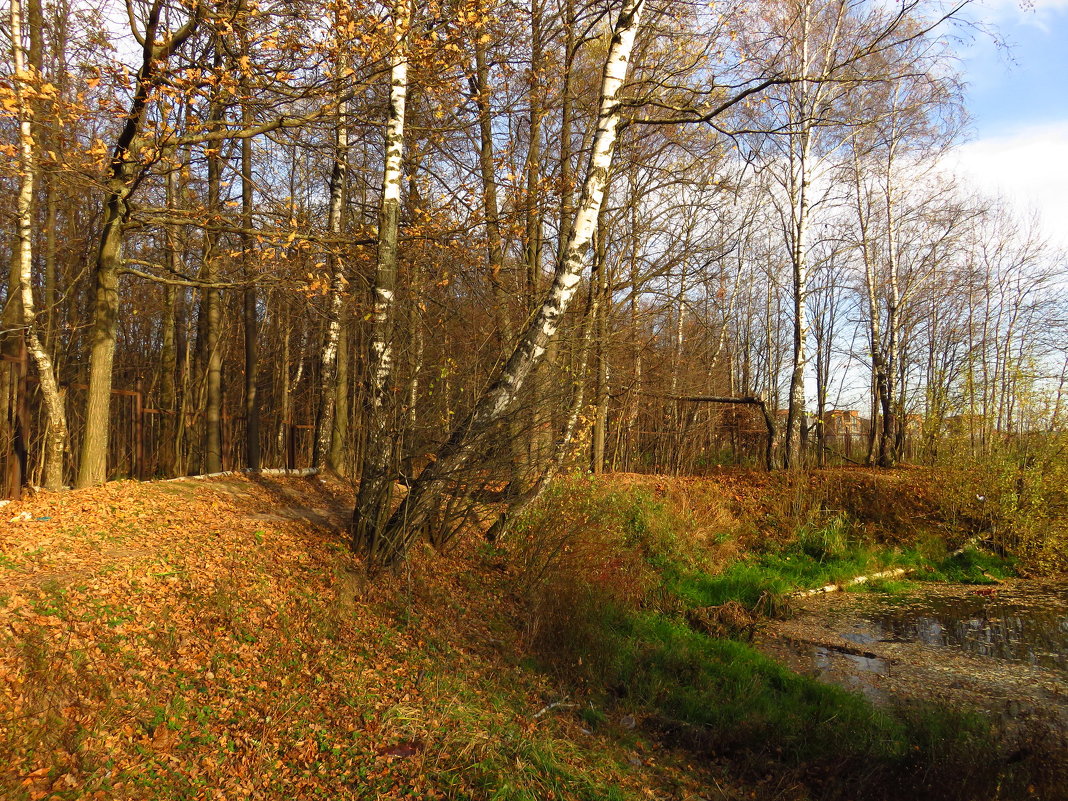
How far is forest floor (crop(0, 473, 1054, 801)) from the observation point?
3.62 m

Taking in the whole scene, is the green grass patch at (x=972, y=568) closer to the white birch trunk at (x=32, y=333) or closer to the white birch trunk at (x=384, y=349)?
the white birch trunk at (x=384, y=349)

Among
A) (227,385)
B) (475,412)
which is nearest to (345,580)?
(475,412)

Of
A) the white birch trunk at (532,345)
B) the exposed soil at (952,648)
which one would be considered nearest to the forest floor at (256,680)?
the white birch trunk at (532,345)

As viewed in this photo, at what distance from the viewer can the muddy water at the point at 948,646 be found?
23.0ft

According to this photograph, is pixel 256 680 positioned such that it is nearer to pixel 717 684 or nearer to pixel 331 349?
pixel 717 684

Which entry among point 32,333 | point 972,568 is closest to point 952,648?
point 972,568

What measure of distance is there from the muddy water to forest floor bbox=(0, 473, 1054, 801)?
7.78ft

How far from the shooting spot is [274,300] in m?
18.7

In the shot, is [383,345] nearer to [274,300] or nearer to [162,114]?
[162,114]

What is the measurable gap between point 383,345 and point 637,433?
37.0 feet

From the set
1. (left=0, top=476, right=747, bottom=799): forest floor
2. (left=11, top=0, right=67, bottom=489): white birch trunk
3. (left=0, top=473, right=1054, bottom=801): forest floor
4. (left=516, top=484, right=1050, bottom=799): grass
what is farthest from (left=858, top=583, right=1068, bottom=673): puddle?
(left=11, top=0, right=67, bottom=489): white birch trunk

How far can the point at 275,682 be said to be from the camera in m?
4.67

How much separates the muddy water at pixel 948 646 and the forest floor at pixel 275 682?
7.78 feet

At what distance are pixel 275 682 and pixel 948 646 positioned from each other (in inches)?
333
